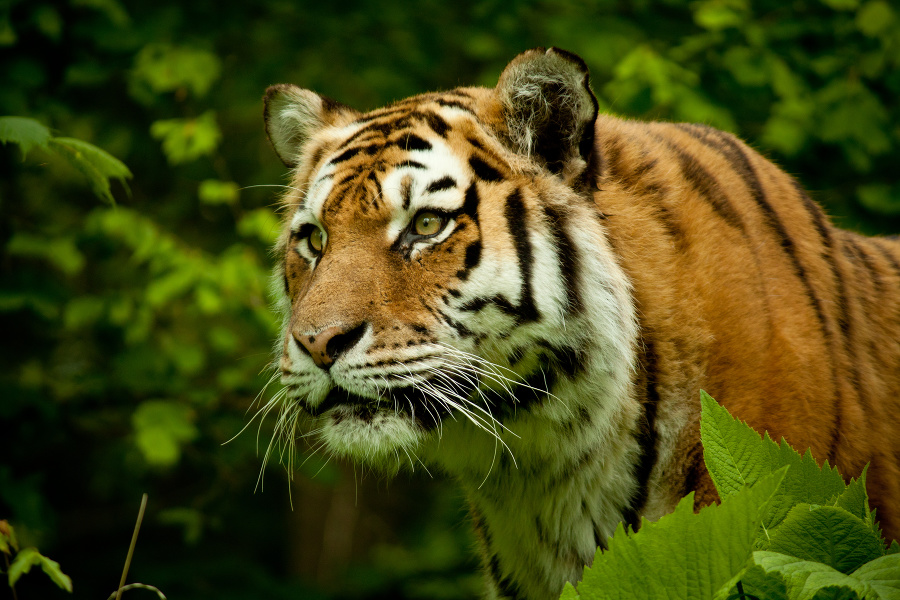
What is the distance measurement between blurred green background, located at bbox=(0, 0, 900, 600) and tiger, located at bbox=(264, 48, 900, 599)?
2.94 ft

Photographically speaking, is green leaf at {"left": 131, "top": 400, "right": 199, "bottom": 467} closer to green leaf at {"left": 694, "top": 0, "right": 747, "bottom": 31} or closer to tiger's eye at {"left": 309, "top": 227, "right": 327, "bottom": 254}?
tiger's eye at {"left": 309, "top": 227, "right": 327, "bottom": 254}

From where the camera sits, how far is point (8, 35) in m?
3.65

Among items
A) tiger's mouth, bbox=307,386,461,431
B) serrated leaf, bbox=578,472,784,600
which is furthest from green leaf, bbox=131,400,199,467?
serrated leaf, bbox=578,472,784,600

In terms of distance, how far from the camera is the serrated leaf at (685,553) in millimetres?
1275

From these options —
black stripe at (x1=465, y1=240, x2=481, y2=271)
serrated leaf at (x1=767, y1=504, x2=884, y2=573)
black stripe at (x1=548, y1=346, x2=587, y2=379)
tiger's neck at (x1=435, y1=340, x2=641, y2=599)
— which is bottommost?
tiger's neck at (x1=435, y1=340, x2=641, y2=599)

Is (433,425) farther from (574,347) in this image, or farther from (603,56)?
(603,56)

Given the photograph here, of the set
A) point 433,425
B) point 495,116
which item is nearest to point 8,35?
point 495,116

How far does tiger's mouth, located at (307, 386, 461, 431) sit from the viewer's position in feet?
7.47

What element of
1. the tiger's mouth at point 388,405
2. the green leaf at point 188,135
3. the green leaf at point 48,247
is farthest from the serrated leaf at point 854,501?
the green leaf at point 48,247

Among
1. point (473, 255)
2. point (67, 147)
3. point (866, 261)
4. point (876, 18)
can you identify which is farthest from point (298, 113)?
point (876, 18)

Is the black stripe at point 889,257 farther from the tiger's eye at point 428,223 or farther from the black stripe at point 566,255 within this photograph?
the tiger's eye at point 428,223

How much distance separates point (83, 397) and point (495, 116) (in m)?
3.38

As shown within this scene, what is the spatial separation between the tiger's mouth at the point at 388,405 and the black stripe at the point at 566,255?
0.50m

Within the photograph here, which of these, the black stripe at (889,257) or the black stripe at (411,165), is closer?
the black stripe at (411,165)
